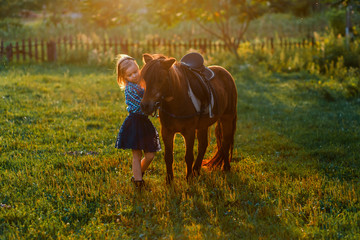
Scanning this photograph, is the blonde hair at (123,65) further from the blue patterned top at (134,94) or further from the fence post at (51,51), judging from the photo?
the fence post at (51,51)

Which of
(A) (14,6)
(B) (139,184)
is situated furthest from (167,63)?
(A) (14,6)

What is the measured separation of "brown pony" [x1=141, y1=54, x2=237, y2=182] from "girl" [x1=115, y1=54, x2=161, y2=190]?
0.29 meters

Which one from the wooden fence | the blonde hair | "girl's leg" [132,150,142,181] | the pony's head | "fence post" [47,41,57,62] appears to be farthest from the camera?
"fence post" [47,41,57,62]

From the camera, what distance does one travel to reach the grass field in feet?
13.6

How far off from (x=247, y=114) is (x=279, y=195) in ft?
17.9

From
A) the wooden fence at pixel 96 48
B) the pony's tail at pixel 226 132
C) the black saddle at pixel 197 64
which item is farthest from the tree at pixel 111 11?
the black saddle at pixel 197 64

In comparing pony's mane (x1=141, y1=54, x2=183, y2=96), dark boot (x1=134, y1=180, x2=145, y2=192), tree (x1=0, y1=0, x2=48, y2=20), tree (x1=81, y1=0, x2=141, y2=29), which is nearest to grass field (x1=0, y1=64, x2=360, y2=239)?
dark boot (x1=134, y1=180, x2=145, y2=192)

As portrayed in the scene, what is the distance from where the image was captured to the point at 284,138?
799 cm

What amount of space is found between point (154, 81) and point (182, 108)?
65cm

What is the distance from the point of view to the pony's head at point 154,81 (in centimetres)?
413

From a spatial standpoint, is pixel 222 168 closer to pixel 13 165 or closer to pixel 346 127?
pixel 13 165

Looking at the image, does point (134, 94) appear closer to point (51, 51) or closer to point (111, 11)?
point (111, 11)

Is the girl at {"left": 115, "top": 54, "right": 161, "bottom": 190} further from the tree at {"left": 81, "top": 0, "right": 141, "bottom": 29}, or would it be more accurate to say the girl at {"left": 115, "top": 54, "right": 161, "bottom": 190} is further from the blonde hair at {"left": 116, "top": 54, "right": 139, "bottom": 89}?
the tree at {"left": 81, "top": 0, "right": 141, "bottom": 29}

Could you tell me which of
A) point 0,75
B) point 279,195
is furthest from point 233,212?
point 0,75
